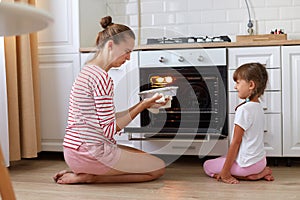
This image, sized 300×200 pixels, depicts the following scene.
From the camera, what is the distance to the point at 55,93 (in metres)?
3.43

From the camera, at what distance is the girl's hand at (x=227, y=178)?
260cm

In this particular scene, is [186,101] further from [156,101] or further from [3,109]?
[3,109]

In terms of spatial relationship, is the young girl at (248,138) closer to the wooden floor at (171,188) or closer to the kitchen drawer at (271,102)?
the wooden floor at (171,188)

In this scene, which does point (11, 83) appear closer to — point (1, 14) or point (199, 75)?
point (199, 75)

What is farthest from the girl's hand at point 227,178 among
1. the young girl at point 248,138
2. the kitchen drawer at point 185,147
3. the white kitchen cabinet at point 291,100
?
the white kitchen cabinet at point 291,100

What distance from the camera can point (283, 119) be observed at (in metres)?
3.02

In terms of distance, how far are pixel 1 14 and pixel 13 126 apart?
240cm

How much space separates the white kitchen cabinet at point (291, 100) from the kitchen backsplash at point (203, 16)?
0.55 m

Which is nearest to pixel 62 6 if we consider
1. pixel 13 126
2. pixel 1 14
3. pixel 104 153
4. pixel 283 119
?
pixel 13 126

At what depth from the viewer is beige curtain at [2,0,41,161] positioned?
302 centimetres

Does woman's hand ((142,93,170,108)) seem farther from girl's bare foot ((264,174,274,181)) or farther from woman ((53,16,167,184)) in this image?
girl's bare foot ((264,174,274,181))

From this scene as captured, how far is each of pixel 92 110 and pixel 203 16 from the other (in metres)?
1.52

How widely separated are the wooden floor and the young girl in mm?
78

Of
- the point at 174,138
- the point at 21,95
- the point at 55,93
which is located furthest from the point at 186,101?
the point at 21,95
